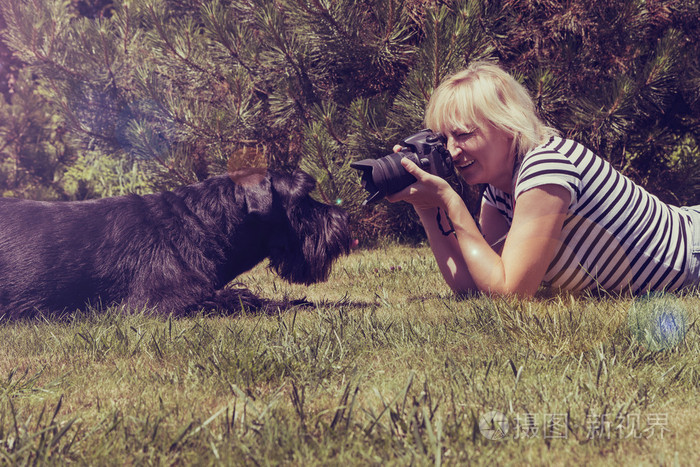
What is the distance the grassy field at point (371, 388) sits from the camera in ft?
4.78

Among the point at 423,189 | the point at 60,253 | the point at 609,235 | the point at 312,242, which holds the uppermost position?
the point at 423,189

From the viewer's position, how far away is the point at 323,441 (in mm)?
1482

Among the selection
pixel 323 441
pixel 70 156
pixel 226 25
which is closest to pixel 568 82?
pixel 226 25

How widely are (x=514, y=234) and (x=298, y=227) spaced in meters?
1.57

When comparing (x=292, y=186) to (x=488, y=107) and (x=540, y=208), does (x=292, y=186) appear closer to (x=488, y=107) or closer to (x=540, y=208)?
(x=488, y=107)

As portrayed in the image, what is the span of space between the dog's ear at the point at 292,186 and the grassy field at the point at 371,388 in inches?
37.3

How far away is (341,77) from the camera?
19.1 feet

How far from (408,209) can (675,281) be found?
3.18 metres

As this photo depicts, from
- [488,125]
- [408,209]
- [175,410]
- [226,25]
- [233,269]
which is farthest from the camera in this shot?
[408,209]

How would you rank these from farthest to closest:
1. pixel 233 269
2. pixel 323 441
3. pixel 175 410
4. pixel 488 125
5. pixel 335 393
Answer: pixel 233 269 → pixel 488 125 → pixel 335 393 → pixel 175 410 → pixel 323 441

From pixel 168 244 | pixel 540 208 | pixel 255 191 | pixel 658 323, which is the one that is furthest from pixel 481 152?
pixel 168 244

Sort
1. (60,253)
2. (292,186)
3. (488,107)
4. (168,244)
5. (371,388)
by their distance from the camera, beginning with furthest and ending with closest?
(292,186)
(168,244)
(60,253)
(488,107)
(371,388)

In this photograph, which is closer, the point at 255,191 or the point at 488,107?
the point at 488,107

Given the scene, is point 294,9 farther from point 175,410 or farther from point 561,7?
point 175,410
